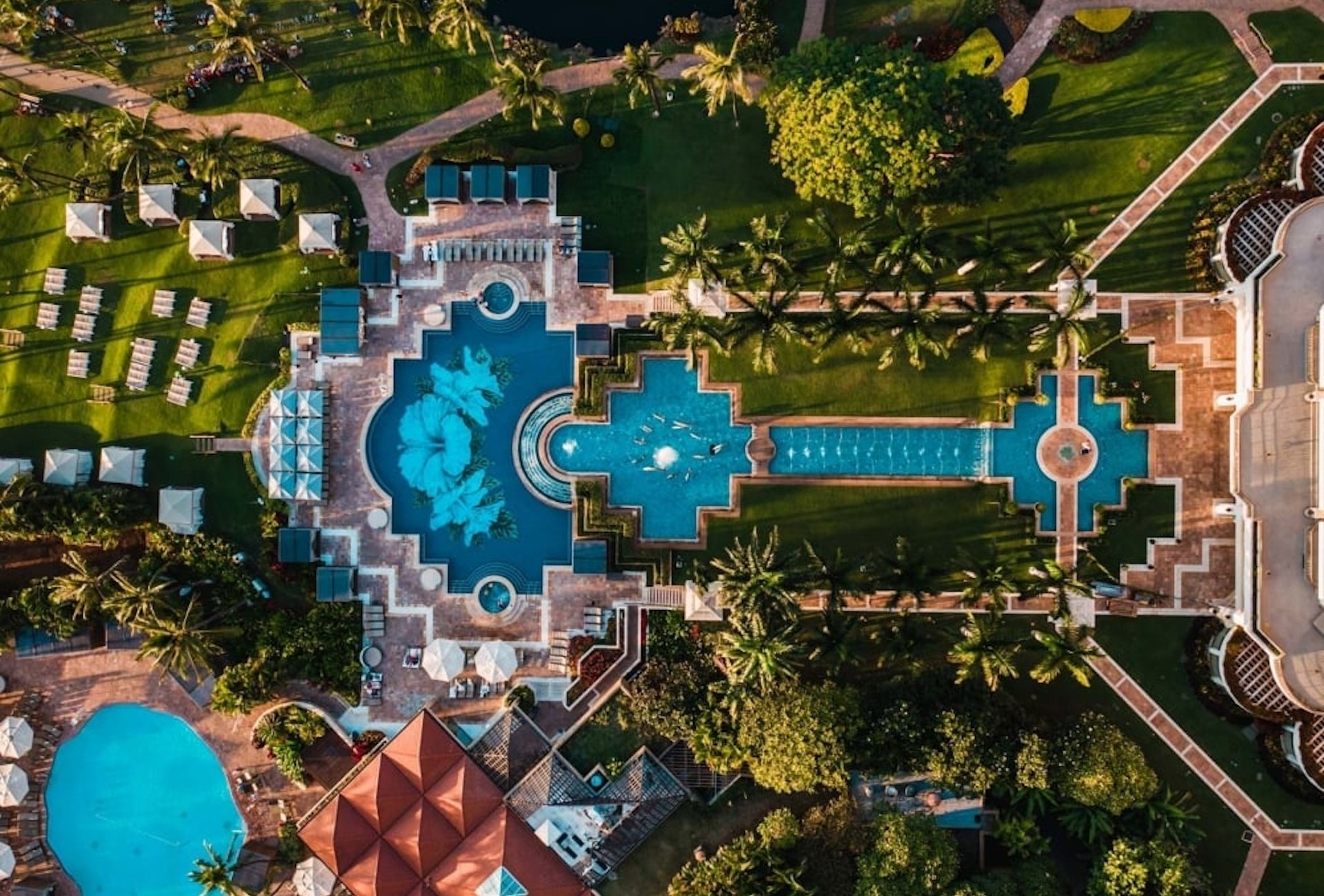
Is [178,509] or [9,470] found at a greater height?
[9,470]

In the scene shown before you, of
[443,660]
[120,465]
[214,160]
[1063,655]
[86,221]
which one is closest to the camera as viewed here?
[1063,655]

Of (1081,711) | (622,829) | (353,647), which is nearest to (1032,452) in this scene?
(1081,711)

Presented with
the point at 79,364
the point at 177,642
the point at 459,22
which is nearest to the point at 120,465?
the point at 79,364

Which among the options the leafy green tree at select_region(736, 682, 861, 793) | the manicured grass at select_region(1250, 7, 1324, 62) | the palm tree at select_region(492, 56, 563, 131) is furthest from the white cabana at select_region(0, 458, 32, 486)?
the manicured grass at select_region(1250, 7, 1324, 62)

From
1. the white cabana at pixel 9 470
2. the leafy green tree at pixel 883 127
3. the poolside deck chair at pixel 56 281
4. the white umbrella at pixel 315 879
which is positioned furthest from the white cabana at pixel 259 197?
the white umbrella at pixel 315 879

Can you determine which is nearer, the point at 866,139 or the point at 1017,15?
the point at 866,139

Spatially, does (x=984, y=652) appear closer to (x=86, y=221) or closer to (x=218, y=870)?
(x=218, y=870)

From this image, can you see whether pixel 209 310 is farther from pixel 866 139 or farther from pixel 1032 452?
pixel 1032 452

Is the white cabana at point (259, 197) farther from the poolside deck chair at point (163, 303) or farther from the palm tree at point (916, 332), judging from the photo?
the palm tree at point (916, 332)
